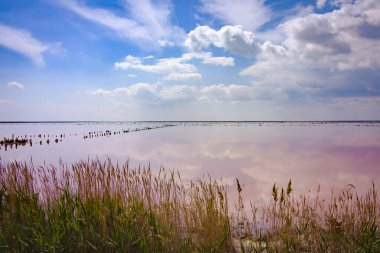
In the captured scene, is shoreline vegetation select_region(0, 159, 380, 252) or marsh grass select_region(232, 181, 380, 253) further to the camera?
shoreline vegetation select_region(0, 159, 380, 252)

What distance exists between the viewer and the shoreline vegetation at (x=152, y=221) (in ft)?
21.0

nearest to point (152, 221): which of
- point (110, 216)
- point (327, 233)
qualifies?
point (110, 216)

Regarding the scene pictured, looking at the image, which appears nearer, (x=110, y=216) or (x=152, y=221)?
(x=152, y=221)

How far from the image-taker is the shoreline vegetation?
6.41 meters

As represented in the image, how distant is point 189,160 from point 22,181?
15489 millimetres

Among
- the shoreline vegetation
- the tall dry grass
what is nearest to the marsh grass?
the shoreline vegetation

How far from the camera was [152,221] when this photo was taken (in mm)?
6598

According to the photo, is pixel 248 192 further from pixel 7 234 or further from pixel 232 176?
pixel 7 234

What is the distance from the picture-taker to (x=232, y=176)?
18031 mm

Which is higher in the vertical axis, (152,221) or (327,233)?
(152,221)

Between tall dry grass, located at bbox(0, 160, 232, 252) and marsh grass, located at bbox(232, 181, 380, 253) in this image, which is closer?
marsh grass, located at bbox(232, 181, 380, 253)

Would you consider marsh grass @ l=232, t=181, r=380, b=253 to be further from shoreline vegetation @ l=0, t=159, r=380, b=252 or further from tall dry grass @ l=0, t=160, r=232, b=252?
tall dry grass @ l=0, t=160, r=232, b=252

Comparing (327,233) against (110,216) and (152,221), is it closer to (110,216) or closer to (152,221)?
(152,221)

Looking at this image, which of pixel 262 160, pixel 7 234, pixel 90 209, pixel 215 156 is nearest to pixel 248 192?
pixel 90 209
